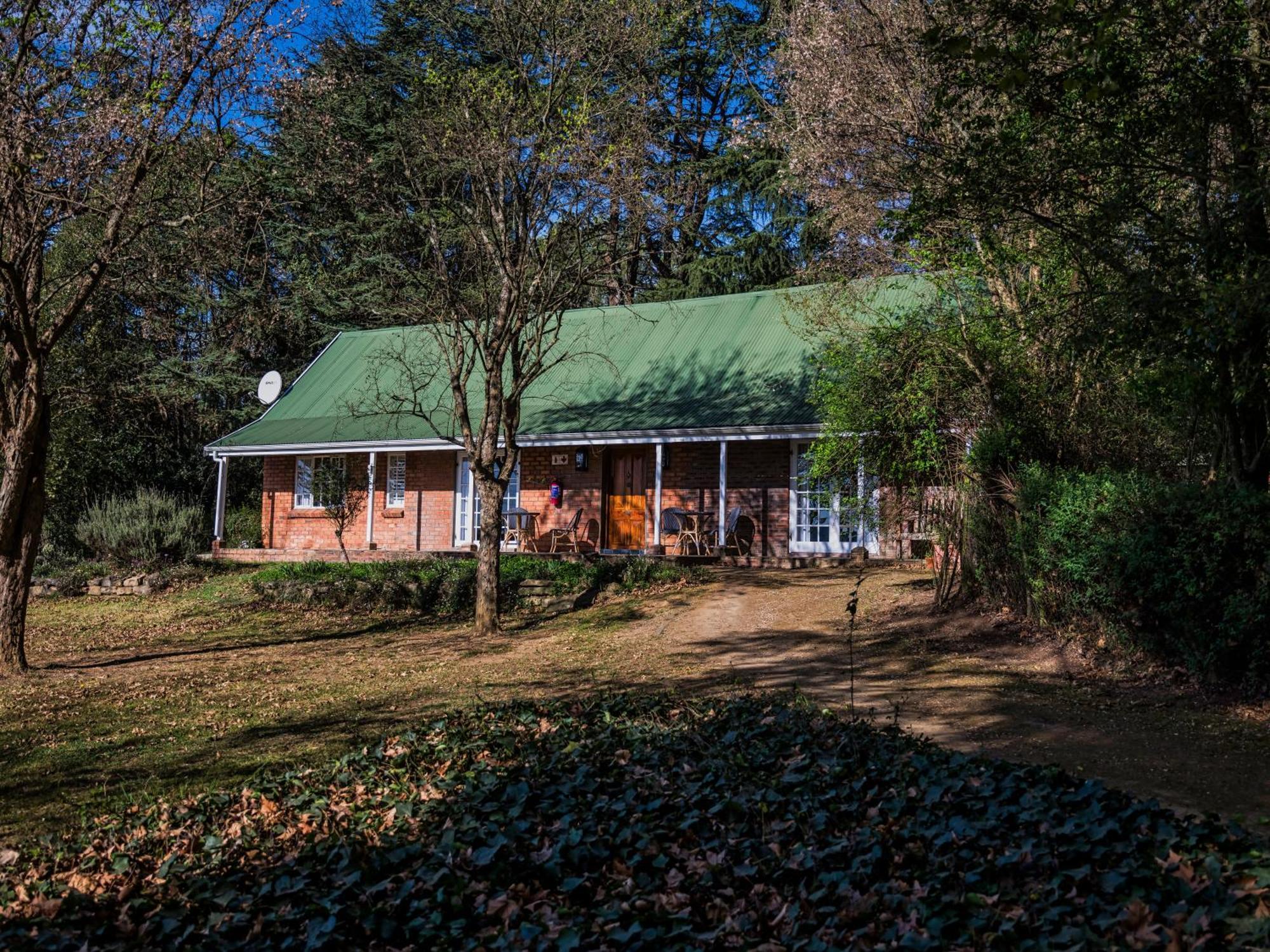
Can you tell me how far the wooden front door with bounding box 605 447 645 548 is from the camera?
20.6 metres

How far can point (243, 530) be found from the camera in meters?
24.2

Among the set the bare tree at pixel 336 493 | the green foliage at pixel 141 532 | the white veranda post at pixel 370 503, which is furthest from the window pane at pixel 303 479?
the green foliage at pixel 141 532

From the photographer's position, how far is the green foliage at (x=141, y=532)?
68.3ft

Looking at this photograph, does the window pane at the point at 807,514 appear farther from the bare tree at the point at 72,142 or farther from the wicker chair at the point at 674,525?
the bare tree at the point at 72,142

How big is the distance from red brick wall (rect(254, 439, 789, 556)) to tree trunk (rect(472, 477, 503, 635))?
6.87m

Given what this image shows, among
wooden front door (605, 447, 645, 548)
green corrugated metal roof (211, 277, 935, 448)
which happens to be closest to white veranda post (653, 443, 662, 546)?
green corrugated metal roof (211, 277, 935, 448)

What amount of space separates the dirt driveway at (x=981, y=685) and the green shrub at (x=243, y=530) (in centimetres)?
1360

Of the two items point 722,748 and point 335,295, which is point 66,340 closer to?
point 335,295

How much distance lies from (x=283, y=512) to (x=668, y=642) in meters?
15.0

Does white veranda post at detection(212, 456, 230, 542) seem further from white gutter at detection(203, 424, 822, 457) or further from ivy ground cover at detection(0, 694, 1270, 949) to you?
ivy ground cover at detection(0, 694, 1270, 949)

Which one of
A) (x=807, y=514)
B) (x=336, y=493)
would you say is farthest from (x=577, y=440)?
(x=336, y=493)

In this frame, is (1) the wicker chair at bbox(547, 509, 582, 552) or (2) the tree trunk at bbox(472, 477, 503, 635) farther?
(1) the wicker chair at bbox(547, 509, 582, 552)

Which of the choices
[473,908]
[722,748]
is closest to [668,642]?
[722,748]

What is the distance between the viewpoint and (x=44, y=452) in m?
10.8
